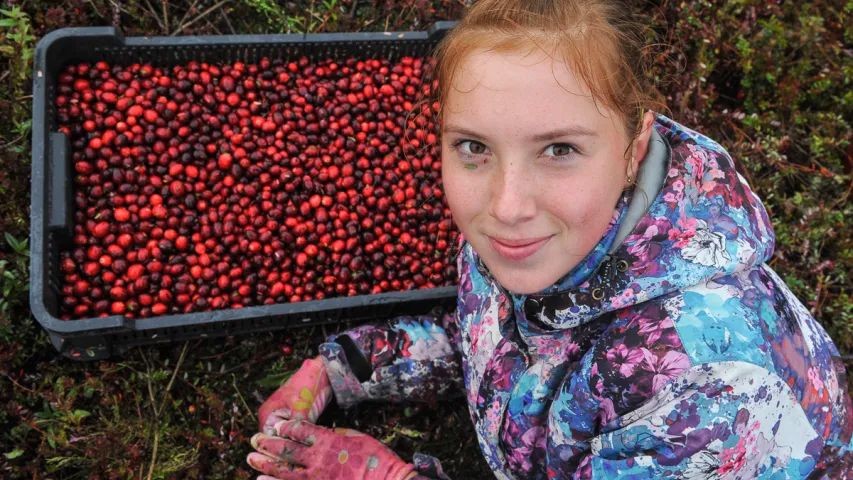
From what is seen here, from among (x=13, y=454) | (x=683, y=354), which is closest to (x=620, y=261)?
(x=683, y=354)

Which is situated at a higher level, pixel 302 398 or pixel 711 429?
pixel 711 429

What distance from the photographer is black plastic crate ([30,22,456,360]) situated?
224 cm

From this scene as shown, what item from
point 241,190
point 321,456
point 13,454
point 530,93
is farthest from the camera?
point 241,190

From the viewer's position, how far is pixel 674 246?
50.3 inches

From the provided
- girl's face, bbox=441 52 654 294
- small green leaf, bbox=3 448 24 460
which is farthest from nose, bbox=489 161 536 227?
small green leaf, bbox=3 448 24 460

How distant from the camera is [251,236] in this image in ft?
8.52

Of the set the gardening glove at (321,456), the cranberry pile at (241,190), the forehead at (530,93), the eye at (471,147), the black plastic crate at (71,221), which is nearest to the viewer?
the forehead at (530,93)

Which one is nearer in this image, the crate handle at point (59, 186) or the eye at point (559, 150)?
the eye at point (559, 150)

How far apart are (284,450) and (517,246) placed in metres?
1.35

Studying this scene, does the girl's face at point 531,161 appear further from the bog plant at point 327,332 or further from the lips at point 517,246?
the bog plant at point 327,332

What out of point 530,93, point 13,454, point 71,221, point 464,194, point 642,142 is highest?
point 530,93

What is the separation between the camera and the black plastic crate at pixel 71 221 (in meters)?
2.24

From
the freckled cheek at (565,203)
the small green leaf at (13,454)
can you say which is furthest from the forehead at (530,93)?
the small green leaf at (13,454)

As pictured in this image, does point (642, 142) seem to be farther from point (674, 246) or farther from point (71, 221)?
point (71, 221)
